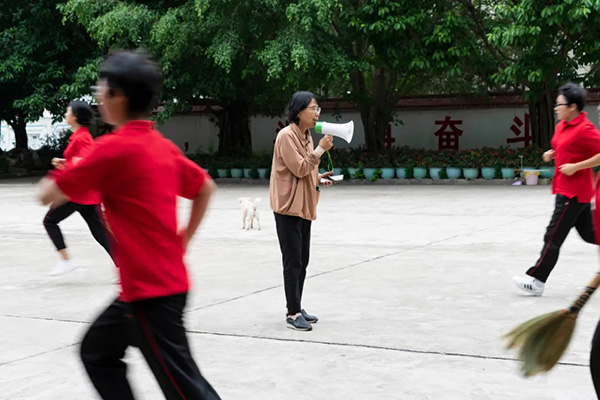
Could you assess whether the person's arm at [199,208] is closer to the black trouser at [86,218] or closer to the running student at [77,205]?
the running student at [77,205]

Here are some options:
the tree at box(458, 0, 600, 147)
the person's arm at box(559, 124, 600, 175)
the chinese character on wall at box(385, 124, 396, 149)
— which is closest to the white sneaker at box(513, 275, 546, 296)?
the person's arm at box(559, 124, 600, 175)

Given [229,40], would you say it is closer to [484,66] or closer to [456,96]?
[484,66]

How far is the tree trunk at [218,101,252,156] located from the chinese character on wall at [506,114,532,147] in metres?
7.10

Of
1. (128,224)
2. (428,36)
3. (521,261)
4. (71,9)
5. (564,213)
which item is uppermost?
(71,9)

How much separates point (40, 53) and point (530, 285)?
18596 mm

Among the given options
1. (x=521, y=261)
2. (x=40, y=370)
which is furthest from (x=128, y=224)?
(x=521, y=261)

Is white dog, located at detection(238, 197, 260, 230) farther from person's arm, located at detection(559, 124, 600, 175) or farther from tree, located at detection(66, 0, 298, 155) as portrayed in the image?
tree, located at detection(66, 0, 298, 155)

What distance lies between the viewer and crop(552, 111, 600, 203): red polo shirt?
5.97 metres

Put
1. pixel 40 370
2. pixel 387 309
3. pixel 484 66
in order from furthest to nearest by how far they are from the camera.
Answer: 1. pixel 484 66
2. pixel 387 309
3. pixel 40 370

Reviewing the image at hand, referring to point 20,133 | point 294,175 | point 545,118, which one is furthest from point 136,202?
point 20,133

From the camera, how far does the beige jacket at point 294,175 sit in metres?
5.34

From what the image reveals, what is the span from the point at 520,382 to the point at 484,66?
16434 millimetres

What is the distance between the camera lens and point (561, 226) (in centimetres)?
612

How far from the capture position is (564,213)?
6121 millimetres
